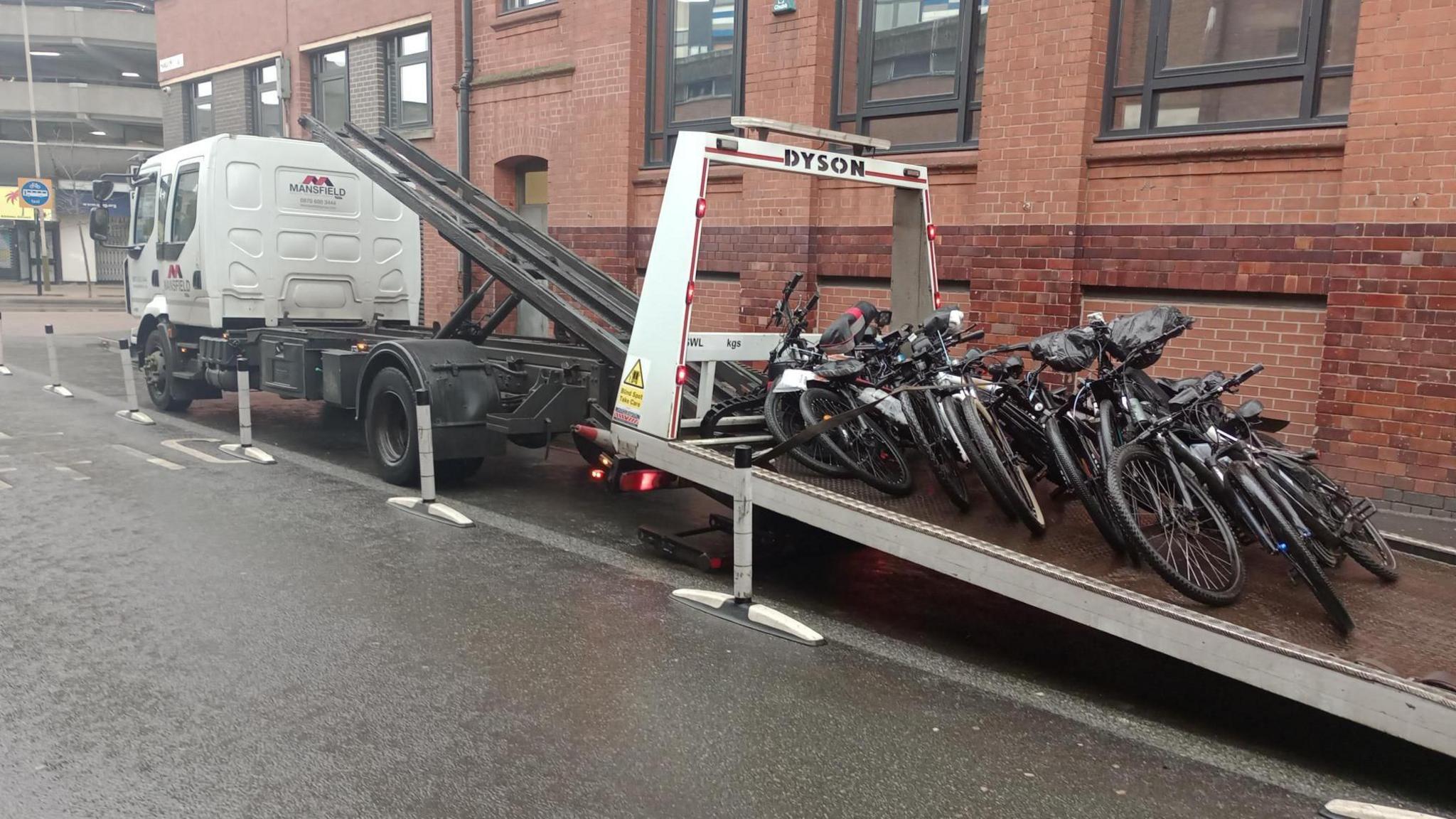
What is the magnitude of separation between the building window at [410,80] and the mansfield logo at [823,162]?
39.0 ft

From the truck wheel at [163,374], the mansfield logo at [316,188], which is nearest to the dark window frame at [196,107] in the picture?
the truck wheel at [163,374]

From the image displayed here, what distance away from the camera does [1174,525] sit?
15.6 ft

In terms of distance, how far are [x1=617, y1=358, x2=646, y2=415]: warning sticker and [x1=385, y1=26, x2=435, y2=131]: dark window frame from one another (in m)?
11.8

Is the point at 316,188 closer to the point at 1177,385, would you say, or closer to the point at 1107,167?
the point at 1107,167

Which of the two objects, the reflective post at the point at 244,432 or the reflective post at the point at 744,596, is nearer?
the reflective post at the point at 744,596

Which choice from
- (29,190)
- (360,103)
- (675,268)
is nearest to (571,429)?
(675,268)

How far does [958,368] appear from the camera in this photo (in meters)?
5.73

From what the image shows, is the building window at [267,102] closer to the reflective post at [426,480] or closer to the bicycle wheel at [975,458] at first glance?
the reflective post at [426,480]

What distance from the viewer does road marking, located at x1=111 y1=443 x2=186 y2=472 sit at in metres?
9.06

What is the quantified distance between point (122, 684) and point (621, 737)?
2.20 metres

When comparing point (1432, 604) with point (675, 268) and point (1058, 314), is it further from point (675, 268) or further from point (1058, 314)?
point (1058, 314)

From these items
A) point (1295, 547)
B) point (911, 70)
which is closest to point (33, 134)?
point (911, 70)

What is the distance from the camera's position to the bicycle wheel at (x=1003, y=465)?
5.12m

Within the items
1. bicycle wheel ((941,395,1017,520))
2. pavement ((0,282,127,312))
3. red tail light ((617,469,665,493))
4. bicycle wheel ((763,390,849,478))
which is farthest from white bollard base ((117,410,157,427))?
pavement ((0,282,127,312))
